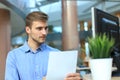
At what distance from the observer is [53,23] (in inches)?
577

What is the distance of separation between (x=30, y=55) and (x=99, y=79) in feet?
3.17

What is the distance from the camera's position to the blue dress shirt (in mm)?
2201

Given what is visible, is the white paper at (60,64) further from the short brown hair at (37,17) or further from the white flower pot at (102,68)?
the short brown hair at (37,17)

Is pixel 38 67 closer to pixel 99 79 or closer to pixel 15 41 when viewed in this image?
pixel 99 79

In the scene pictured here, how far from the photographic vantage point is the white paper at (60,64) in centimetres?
182

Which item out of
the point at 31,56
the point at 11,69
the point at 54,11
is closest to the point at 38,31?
the point at 31,56

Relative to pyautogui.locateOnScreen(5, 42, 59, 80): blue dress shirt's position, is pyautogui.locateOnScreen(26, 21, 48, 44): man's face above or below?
above

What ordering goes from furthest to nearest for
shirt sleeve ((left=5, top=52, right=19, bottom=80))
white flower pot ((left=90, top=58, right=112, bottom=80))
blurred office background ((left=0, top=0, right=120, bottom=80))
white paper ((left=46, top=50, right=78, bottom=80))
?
blurred office background ((left=0, top=0, right=120, bottom=80)), shirt sleeve ((left=5, top=52, right=19, bottom=80)), white paper ((left=46, top=50, right=78, bottom=80)), white flower pot ((left=90, top=58, right=112, bottom=80))

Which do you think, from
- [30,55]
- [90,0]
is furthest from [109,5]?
[30,55]

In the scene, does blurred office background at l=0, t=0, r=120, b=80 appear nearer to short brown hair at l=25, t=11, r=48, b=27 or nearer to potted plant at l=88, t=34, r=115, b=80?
short brown hair at l=25, t=11, r=48, b=27

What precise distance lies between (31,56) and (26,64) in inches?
3.5

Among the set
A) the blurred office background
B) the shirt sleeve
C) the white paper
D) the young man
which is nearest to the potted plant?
the white paper

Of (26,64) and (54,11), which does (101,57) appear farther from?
(54,11)

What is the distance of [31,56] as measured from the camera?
229cm
